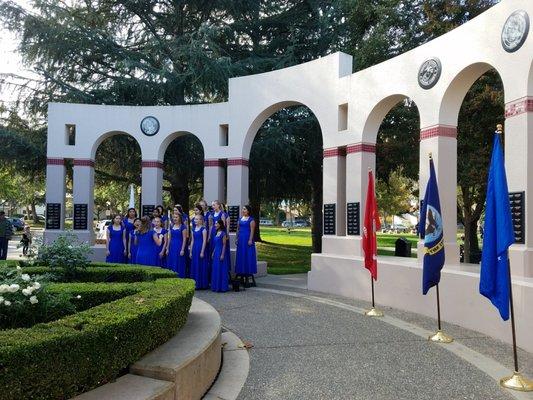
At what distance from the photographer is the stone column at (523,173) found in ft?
23.2

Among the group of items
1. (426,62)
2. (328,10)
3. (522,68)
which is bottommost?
(522,68)

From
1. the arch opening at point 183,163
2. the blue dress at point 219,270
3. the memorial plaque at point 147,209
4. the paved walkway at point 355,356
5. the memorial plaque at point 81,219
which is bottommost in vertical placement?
the paved walkway at point 355,356

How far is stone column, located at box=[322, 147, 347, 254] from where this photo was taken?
1145cm

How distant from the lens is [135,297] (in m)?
5.08

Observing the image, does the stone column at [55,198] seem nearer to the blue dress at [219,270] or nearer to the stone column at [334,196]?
the blue dress at [219,270]

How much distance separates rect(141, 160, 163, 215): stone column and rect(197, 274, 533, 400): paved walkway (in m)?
6.18

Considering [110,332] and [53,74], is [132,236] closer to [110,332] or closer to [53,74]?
[110,332]

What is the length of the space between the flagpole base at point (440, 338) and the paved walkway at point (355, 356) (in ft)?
0.46

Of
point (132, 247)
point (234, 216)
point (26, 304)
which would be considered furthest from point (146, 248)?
point (26, 304)

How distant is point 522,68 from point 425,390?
4961 millimetres

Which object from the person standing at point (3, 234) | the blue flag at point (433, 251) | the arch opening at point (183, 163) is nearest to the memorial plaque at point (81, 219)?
the person standing at point (3, 234)

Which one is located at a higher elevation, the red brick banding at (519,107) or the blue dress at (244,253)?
the red brick banding at (519,107)

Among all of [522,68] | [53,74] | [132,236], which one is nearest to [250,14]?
[53,74]

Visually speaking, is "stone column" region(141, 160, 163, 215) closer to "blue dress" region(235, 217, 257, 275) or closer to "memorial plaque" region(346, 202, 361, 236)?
"blue dress" region(235, 217, 257, 275)
